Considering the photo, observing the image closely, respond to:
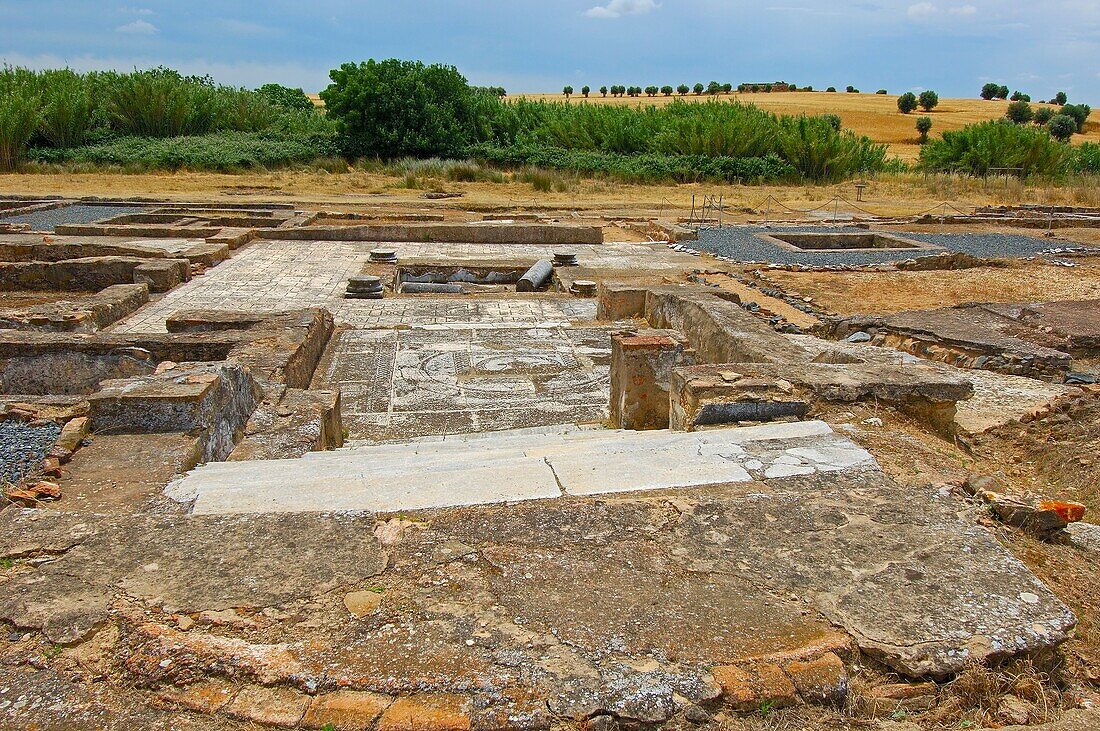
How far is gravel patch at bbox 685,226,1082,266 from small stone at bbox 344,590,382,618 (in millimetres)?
13871

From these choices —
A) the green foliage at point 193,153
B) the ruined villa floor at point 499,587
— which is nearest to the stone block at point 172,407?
the ruined villa floor at point 499,587

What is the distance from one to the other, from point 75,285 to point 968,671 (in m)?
12.7

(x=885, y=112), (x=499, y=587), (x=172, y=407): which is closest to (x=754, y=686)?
(x=499, y=587)

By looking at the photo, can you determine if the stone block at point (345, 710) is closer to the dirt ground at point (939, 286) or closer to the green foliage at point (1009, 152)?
the dirt ground at point (939, 286)

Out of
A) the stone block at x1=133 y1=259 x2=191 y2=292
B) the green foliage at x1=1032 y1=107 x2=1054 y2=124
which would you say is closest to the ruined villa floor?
the stone block at x1=133 y1=259 x2=191 y2=292

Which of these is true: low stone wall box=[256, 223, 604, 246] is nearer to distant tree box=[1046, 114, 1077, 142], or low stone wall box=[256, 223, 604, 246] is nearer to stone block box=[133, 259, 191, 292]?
stone block box=[133, 259, 191, 292]

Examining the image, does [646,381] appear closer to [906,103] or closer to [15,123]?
[15,123]

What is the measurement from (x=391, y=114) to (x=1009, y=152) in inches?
1045

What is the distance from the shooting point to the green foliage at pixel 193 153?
3062cm

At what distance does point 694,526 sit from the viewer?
3.13 meters

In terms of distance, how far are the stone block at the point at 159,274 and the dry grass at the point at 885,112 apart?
4094 centimetres

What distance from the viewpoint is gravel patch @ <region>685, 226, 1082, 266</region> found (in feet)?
52.2

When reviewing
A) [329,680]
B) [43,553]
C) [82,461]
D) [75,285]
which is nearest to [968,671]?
[329,680]

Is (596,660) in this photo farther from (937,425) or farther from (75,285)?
(75,285)
